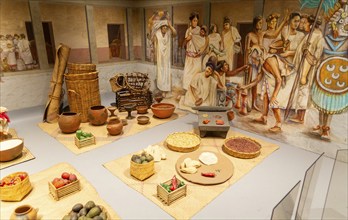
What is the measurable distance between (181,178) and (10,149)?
2232 millimetres

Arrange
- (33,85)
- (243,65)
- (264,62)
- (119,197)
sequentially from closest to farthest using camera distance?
1. (119,197)
2. (264,62)
3. (243,65)
4. (33,85)

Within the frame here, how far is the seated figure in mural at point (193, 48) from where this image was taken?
4.79 m

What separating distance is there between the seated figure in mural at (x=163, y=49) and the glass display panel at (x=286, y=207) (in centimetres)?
412

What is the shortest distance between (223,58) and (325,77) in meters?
1.75

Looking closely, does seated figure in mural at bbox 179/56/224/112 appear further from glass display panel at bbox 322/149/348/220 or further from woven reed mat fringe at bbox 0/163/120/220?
woven reed mat fringe at bbox 0/163/120/220

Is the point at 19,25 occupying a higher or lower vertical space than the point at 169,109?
higher

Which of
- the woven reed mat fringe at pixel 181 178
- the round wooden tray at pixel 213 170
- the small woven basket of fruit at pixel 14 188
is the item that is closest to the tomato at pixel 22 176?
the small woven basket of fruit at pixel 14 188

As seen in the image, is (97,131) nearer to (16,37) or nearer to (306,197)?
(16,37)

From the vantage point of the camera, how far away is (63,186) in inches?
98.3

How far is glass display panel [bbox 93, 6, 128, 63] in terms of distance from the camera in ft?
19.6

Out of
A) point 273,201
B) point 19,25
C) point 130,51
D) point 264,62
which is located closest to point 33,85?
point 19,25

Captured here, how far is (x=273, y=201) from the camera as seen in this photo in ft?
8.55

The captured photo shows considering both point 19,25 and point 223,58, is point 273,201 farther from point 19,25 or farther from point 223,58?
point 19,25

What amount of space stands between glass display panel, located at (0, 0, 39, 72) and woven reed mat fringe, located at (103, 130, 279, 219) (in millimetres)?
3303
